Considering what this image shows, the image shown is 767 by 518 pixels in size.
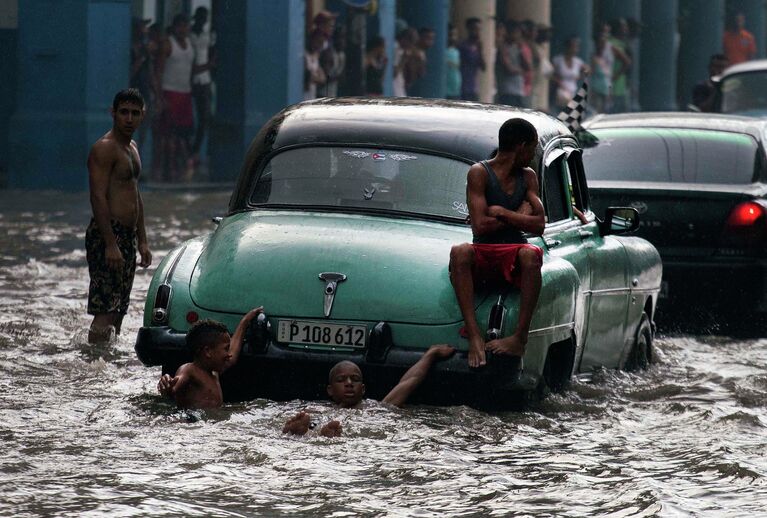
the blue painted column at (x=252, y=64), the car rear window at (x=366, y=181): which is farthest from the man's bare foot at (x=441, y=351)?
the blue painted column at (x=252, y=64)

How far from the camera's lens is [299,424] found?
7.10 m

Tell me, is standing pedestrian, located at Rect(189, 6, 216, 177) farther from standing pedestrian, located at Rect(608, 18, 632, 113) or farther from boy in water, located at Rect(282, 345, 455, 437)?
boy in water, located at Rect(282, 345, 455, 437)

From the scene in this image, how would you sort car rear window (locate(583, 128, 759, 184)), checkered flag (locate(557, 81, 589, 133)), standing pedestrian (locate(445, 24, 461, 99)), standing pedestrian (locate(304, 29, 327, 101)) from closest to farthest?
car rear window (locate(583, 128, 759, 184)), checkered flag (locate(557, 81, 589, 133)), standing pedestrian (locate(304, 29, 327, 101)), standing pedestrian (locate(445, 24, 461, 99))

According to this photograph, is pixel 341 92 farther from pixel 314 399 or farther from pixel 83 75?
pixel 314 399

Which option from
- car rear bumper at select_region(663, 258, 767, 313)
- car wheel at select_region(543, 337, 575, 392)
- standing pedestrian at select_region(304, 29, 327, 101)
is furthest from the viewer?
standing pedestrian at select_region(304, 29, 327, 101)

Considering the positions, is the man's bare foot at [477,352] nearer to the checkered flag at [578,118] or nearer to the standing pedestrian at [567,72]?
the checkered flag at [578,118]

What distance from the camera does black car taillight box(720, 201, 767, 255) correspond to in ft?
39.0

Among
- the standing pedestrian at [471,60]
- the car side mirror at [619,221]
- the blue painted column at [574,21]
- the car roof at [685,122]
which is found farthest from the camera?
the blue painted column at [574,21]

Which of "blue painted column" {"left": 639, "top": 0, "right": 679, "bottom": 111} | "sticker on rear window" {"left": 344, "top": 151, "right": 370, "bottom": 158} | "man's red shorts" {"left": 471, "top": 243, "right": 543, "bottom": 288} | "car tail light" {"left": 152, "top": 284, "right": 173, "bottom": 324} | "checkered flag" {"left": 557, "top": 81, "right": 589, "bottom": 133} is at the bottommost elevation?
"blue painted column" {"left": 639, "top": 0, "right": 679, "bottom": 111}

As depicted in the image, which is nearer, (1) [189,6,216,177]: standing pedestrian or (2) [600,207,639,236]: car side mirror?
(2) [600,207,639,236]: car side mirror

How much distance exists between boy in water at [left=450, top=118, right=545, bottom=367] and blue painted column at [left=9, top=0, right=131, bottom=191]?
1501 cm

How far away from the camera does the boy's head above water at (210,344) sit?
748 cm

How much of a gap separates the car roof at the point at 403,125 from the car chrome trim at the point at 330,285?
43.5 inches

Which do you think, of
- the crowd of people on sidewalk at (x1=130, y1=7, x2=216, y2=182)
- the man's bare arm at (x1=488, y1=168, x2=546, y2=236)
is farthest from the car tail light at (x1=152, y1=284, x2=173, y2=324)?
the crowd of people on sidewalk at (x1=130, y1=7, x2=216, y2=182)
